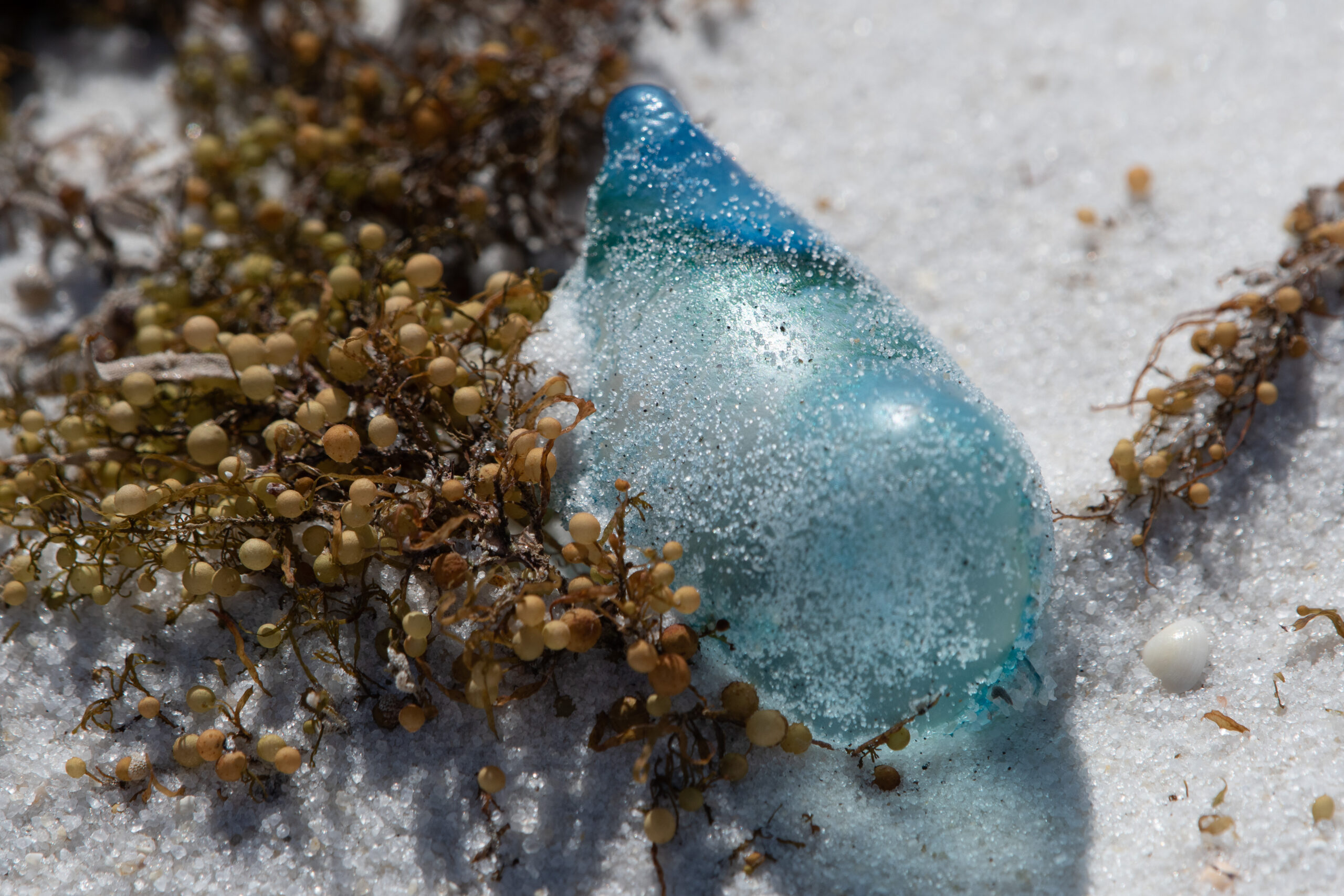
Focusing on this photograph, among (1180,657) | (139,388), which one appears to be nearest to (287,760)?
(139,388)

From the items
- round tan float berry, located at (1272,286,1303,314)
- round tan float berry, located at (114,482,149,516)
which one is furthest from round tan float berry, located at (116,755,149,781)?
round tan float berry, located at (1272,286,1303,314)

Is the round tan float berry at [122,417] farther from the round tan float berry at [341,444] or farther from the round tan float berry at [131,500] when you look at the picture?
the round tan float berry at [341,444]

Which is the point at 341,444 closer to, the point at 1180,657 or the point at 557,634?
the point at 557,634

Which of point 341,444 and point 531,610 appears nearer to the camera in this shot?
point 531,610

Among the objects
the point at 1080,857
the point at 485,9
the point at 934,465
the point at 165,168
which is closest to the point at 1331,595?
the point at 1080,857

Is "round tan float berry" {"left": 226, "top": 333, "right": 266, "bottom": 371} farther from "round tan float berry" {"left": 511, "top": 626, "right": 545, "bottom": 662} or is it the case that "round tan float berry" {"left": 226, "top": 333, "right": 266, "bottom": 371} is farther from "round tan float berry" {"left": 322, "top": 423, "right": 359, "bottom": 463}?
"round tan float berry" {"left": 511, "top": 626, "right": 545, "bottom": 662}

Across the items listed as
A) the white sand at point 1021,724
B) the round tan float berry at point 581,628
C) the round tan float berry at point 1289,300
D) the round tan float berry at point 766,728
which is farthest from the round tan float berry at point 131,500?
the round tan float berry at point 1289,300
